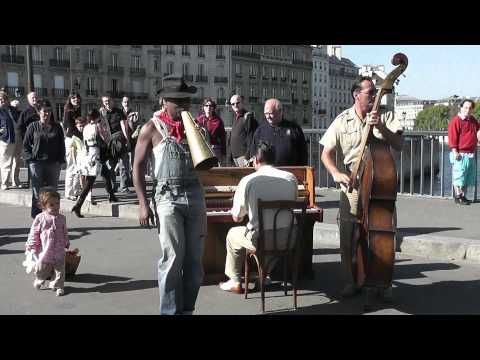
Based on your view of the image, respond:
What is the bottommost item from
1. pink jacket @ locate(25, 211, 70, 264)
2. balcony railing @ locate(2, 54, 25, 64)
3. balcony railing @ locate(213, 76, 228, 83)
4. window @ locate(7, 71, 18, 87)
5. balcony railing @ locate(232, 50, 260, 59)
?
pink jacket @ locate(25, 211, 70, 264)

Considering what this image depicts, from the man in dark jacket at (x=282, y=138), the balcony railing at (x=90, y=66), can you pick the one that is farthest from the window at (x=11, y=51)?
the man in dark jacket at (x=282, y=138)

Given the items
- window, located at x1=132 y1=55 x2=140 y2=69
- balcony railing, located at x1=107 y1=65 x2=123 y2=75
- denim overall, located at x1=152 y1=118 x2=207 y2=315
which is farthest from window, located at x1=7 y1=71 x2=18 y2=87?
denim overall, located at x1=152 y1=118 x2=207 y2=315

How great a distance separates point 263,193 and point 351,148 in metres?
1.08

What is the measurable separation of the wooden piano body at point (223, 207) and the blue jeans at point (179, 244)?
1.52 m

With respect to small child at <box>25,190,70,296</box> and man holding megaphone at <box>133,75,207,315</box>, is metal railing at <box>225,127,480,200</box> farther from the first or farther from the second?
man holding megaphone at <box>133,75,207,315</box>

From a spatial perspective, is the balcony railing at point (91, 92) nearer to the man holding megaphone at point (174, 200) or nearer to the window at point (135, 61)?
the window at point (135, 61)

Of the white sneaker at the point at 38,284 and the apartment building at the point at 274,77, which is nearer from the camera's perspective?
the white sneaker at the point at 38,284

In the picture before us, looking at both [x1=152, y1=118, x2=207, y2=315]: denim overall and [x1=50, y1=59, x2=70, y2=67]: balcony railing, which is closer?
[x1=152, y1=118, x2=207, y2=315]: denim overall

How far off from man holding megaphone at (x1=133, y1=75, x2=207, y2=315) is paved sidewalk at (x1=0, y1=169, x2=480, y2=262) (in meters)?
3.99

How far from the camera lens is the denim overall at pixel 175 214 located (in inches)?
209

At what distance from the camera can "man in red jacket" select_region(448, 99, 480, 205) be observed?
11.9 metres

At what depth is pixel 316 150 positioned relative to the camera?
15.7 meters
